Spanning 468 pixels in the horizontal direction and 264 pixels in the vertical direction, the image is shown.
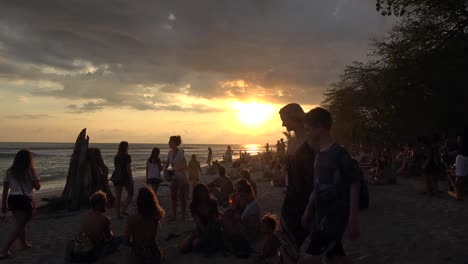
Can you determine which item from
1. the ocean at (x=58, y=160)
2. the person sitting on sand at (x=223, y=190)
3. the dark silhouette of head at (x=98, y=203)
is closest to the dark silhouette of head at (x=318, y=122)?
the dark silhouette of head at (x=98, y=203)

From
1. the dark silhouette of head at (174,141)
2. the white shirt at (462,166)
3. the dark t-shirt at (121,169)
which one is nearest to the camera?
the dark silhouette of head at (174,141)

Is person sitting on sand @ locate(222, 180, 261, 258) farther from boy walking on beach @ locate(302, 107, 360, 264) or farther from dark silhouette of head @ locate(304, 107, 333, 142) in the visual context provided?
dark silhouette of head @ locate(304, 107, 333, 142)

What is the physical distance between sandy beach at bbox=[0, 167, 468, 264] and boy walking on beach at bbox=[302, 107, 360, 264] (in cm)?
294

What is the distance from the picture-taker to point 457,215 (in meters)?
9.33

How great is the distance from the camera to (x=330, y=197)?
147 inches

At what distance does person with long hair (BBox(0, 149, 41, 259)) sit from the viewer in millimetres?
7258

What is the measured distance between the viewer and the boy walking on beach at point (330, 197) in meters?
3.66

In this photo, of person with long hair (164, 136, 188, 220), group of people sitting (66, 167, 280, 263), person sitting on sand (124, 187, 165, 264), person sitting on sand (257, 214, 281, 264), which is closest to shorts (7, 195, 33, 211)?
group of people sitting (66, 167, 280, 263)

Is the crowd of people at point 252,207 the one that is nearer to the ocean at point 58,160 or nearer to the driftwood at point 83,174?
the driftwood at point 83,174

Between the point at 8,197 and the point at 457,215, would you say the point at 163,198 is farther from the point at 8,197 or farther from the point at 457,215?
the point at 457,215

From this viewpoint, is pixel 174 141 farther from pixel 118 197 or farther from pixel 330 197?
pixel 330 197

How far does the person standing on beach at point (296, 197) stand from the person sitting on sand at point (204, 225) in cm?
275

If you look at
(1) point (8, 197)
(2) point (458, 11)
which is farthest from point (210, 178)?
(1) point (8, 197)

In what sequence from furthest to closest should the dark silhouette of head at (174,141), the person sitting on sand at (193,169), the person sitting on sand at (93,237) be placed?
the person sitting on sand at (193,169) → the dark silhouette of head at (174,141) → the person sitting on sand at (93,237)
